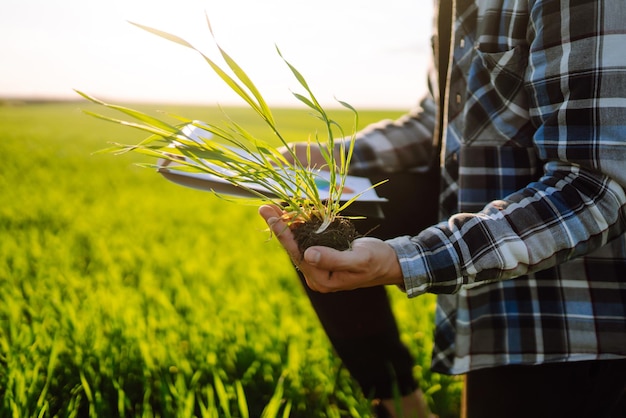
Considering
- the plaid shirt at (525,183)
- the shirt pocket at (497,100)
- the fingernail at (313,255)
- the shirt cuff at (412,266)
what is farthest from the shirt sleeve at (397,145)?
the fingernail at (313,255)

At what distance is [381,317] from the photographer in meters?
1.69

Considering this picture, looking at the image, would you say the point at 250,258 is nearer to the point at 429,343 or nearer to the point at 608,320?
the point at 429,343

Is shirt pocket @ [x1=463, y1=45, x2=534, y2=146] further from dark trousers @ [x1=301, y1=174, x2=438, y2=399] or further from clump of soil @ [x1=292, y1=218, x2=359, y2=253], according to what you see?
clump of soil @ [x1=292, y1=218, x2=359, y2=253]

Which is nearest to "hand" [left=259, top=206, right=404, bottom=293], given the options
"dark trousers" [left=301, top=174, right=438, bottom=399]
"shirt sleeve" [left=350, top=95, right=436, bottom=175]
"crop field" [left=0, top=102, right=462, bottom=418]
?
"crop field" [left=0, top=102, right=462, bottom=418]

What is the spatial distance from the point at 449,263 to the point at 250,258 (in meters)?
2.36

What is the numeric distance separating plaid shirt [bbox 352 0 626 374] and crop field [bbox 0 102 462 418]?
0.39 meters

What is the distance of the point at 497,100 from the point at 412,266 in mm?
579

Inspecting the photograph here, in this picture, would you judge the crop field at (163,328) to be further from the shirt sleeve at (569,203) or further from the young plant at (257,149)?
the shirt sleeve at (569,203)

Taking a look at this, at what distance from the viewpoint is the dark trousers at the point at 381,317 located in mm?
1615

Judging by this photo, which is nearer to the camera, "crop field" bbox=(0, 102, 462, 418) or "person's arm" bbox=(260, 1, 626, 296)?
"person's arm" bbox=(260, 1, 626, 296)

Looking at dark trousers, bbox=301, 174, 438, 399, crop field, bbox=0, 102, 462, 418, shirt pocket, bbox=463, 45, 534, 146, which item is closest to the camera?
shirt pocket, bbox=463, 45, 534, 146

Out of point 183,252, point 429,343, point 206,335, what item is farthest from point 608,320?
point 183,252

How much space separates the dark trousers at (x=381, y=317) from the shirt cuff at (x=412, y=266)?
0.52m

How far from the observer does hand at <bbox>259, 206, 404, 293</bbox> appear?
3.13ft
